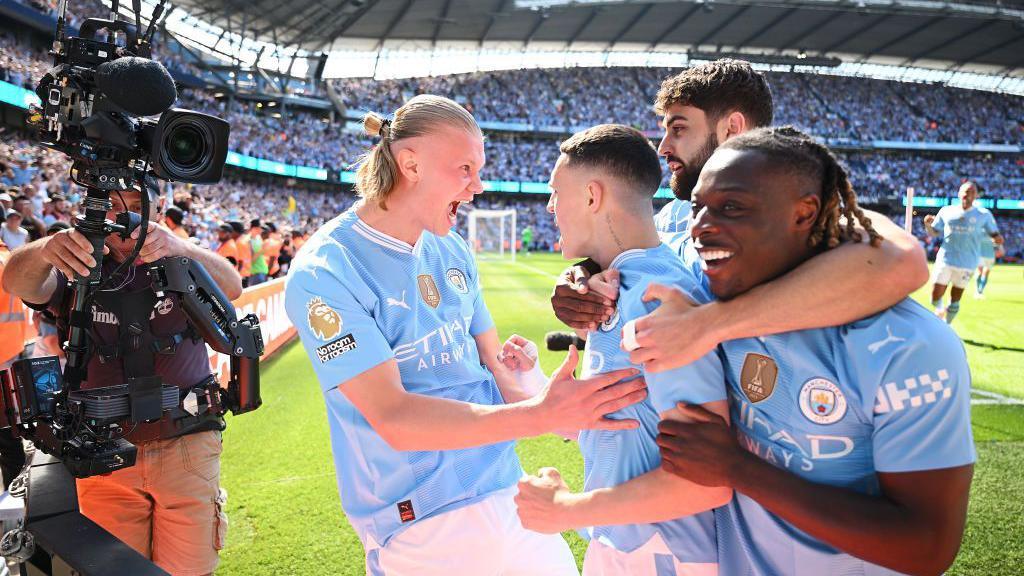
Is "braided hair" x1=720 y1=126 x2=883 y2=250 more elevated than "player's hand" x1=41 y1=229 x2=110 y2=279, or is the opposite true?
"braided hair" x1=720 y1=126 x2=883 y2=250

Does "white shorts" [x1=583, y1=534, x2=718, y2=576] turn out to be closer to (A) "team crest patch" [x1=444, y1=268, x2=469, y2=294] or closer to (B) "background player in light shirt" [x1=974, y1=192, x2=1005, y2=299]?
(A) "team crest patch" [x1=444, y1=268, x2=469, y2=294]

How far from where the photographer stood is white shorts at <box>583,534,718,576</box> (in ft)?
5.70

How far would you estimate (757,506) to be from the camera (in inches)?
64.4

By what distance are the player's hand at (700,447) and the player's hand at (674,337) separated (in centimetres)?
12

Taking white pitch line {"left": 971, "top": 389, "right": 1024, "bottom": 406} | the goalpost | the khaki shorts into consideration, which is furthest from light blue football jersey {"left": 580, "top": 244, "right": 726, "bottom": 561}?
the goalpost

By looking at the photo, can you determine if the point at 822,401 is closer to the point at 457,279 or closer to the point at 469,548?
the point at 469,548

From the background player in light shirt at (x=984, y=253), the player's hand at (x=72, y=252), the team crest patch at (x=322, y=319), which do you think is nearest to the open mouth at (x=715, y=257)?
the team crest patch at (x=322, y=319)

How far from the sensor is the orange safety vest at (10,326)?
6129 mm

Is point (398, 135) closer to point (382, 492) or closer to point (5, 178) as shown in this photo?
point (382, 492)

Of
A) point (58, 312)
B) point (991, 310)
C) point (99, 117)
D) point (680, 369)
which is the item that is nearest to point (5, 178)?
point (58, 312)

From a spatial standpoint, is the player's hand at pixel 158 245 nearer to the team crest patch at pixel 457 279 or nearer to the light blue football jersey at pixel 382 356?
the light blue football jersey at pixel 382 356

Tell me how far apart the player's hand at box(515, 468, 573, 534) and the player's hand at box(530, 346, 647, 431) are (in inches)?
5.8

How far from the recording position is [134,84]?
201 centimetres

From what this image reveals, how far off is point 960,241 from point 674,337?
1221 centimetres
